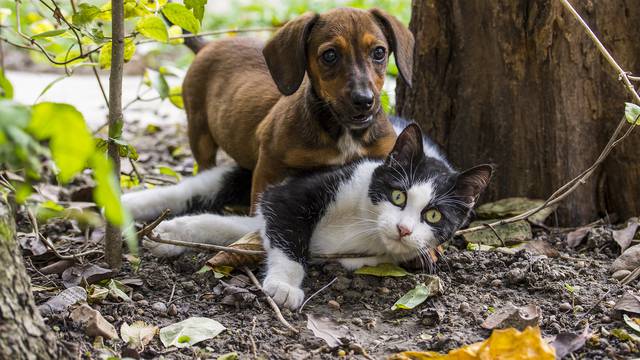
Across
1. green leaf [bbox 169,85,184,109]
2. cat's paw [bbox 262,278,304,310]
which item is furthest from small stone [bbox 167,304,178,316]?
green leaf [bbox 169,85,184,109]

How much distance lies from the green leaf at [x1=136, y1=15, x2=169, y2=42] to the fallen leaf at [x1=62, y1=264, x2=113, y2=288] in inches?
37.0

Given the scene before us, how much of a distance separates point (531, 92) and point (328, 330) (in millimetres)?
1786

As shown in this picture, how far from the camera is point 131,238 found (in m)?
1.53

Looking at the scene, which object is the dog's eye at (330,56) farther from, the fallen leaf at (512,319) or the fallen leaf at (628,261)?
the fallen leaf at (628,261)

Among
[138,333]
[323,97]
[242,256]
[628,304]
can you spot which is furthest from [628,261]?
[138,333]

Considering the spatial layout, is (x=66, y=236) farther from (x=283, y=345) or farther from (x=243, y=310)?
(x=283, y=345)

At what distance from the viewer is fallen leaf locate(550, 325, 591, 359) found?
237cm

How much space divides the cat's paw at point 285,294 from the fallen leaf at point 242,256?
263mm

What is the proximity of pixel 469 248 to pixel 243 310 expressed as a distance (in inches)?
48.0

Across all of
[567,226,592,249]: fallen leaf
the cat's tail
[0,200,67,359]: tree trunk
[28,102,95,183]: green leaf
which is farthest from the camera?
the cat's tail

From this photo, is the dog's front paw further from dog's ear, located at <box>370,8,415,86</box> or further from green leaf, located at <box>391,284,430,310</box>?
dog's ear, located at <box>370,8,415,86</box>

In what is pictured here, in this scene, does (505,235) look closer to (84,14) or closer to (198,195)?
(198,195)

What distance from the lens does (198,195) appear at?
13.5ft

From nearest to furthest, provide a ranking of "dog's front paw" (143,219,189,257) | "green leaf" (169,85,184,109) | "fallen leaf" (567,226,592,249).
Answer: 1. "dog's front paw" (143,219,189,257)
2. "fallen leaf" (567,226,592,249)
3. "green leaf" (169,85,184,109)
